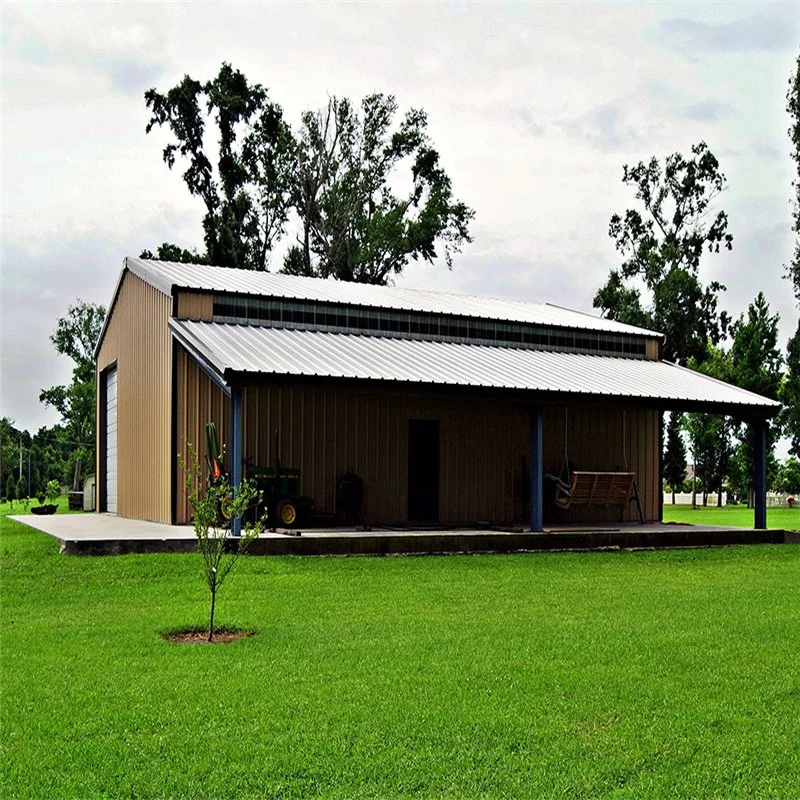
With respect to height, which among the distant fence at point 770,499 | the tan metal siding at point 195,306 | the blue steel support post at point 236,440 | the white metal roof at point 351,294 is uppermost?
the white metal roof at point 351,294

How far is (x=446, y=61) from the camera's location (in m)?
11.8

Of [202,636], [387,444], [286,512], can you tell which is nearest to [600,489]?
[387,444]

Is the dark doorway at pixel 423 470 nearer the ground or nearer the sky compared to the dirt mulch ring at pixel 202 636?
nearer the sky

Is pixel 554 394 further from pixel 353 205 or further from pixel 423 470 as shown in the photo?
pixel 353 205

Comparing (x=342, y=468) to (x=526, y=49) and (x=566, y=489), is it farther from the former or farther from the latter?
(x=526, y=49)

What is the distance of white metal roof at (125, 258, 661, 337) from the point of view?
17.8 meters

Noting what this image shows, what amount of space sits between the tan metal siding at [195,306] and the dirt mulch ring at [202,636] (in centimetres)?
920

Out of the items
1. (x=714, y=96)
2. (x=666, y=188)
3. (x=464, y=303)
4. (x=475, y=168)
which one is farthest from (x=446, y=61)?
(x=666, y=188)

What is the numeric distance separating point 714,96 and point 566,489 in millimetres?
6758

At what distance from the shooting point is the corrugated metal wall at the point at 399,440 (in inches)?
653

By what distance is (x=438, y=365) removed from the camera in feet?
55.2

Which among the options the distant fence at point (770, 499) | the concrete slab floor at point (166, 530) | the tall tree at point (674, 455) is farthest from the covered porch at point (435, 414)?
the distant fence at point (770, 499)

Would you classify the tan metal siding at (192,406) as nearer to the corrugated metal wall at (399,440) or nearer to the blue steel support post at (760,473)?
the corrugated metal wall at (399,440)

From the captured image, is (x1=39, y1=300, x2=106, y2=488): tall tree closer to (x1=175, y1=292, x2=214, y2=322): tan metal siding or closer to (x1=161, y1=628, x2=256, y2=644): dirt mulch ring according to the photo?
(x1=175, y1=292, x2=214, y2=322): tan metal siding
